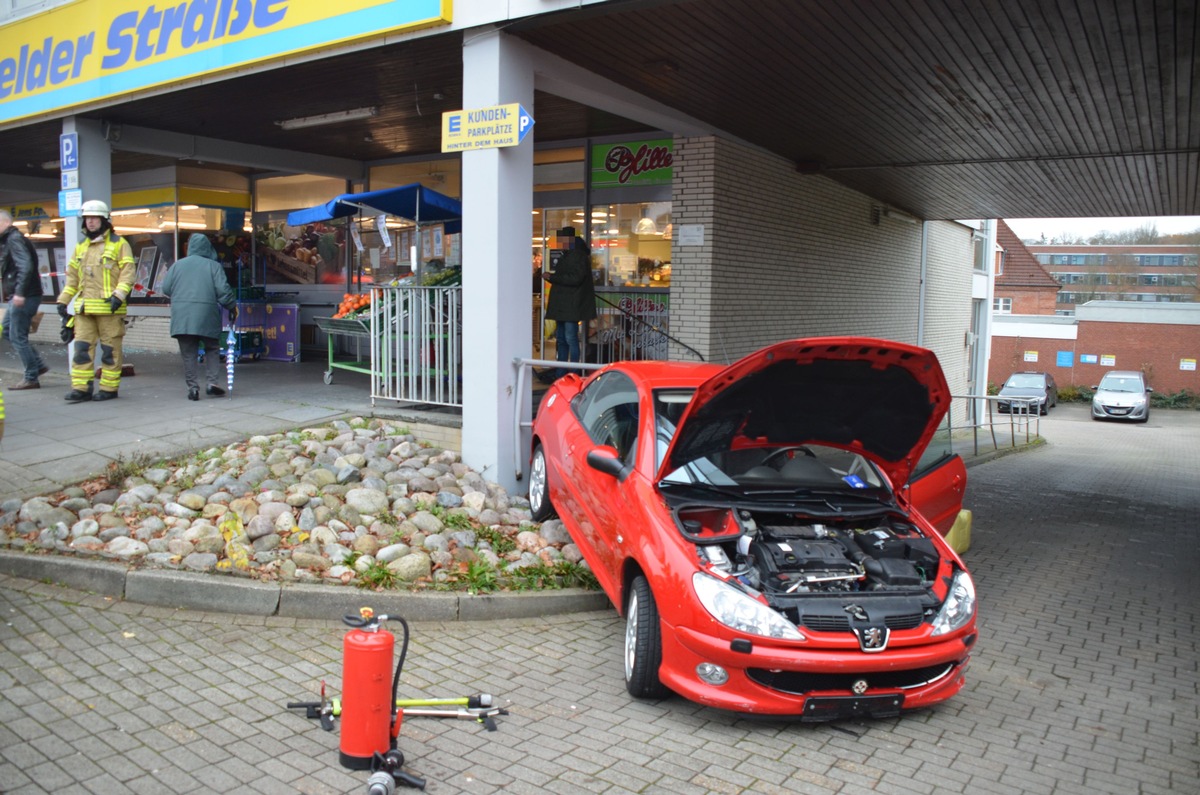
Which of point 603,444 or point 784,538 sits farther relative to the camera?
point 603,444

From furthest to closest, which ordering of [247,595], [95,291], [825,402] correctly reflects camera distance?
1. [95,291]
2. [247,595]
3. [825,402]

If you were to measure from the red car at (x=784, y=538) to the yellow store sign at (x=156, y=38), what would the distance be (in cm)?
479

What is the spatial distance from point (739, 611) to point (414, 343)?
561cm

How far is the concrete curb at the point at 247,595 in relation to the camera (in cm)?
561

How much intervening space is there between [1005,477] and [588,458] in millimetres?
12216

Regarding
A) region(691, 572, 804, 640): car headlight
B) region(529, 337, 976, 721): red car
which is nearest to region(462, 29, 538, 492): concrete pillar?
region(529, 337, 976, 721): red car

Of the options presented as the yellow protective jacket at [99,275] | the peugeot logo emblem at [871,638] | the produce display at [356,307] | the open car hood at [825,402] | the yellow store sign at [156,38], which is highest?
the yellow store sign at [156,38]

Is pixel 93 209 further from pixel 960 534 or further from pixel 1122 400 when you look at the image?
pixel 1122 400

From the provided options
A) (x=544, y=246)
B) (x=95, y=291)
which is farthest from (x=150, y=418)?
(x=544, y=246)

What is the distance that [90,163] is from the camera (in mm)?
11789

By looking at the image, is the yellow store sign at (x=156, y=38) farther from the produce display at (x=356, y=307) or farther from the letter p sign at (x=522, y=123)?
the produce display at (x=356, y=307)

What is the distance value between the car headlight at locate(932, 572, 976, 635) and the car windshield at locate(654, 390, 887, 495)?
2.79ft

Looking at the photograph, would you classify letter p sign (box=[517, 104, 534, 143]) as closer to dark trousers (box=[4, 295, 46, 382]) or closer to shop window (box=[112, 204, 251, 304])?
dark trousers (box=[4, 295, 46, 382])

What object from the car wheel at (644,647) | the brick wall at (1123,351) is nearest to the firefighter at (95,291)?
the car wheel at (644,647)
